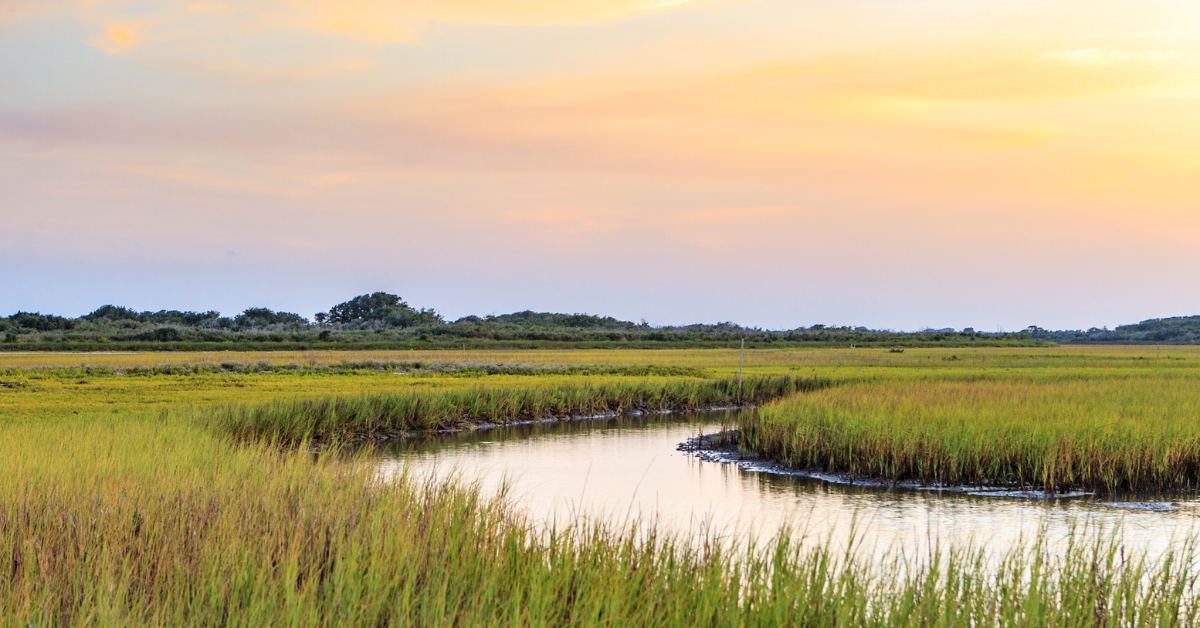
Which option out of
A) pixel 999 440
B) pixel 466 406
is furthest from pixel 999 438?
pixel 466 406

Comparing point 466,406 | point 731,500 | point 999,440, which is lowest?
point 731,500

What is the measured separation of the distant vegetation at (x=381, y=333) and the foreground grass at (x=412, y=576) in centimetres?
8151

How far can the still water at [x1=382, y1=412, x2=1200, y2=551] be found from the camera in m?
12.9

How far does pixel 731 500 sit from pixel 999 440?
5565 millimetres

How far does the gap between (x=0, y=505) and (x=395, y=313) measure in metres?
153

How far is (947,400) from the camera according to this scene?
82.1ft

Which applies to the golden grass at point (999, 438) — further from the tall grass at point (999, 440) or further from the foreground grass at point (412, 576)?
the foreground grass at point (412, 576)

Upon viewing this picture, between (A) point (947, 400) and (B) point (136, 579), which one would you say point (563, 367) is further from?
(B) point (136, 579)

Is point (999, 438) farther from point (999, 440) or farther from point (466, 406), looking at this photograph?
point (466, 406)

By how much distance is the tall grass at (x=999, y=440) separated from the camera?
16922 millimetres

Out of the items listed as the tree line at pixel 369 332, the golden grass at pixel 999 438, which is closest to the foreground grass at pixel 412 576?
the golden grass at pixel 999 438

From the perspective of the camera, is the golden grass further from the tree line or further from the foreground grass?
the tree line

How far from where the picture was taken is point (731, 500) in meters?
16.6

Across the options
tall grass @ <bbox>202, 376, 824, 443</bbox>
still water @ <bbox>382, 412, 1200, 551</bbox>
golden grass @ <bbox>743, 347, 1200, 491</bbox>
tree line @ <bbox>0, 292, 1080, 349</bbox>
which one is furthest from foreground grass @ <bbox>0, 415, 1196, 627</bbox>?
tree line @ <bbox>0, 292, 1080, 349</bbox>
